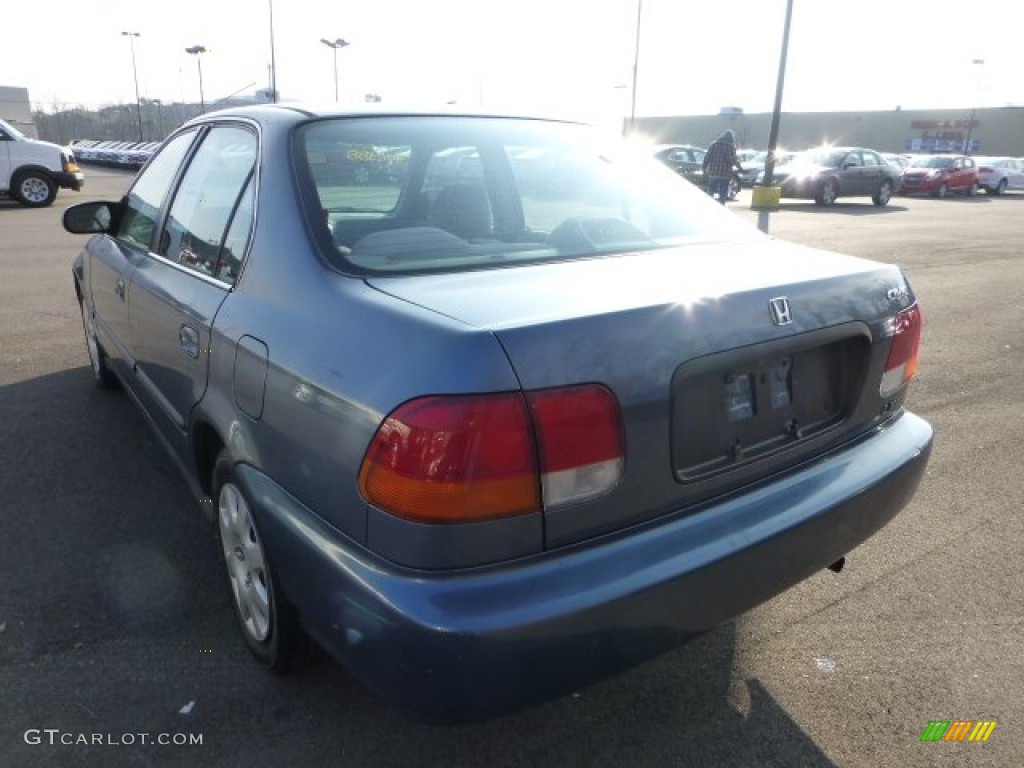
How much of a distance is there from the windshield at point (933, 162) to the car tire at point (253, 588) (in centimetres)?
3211

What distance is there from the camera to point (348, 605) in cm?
181

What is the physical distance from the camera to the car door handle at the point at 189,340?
8.44 ft

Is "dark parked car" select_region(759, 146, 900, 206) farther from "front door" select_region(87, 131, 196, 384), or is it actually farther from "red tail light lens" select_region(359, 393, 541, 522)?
"red tail light lens" select_region(359, 393, 541, 522)

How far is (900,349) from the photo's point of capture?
249 centimetres

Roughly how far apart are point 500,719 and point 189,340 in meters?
1.52

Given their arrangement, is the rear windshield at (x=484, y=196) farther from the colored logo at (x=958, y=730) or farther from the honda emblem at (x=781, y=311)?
the colored logo at (x=958, y=730)

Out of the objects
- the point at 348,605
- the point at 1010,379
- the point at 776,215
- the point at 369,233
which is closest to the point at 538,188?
the point at 369,233

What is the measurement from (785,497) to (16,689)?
2265 millimetres

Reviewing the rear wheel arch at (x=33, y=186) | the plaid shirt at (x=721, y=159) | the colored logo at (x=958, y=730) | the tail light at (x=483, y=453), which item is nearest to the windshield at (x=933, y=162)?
the plaid shirt at (x=721, y=159)

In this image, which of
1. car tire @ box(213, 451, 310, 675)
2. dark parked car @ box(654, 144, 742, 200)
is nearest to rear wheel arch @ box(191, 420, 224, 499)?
car tire @ box(213, 451, 310, 675)

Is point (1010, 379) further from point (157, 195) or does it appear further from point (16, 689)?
point (16, 689)

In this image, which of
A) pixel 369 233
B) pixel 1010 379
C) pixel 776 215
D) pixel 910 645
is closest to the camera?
pixel 369 233

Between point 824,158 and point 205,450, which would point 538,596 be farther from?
point 824,158
